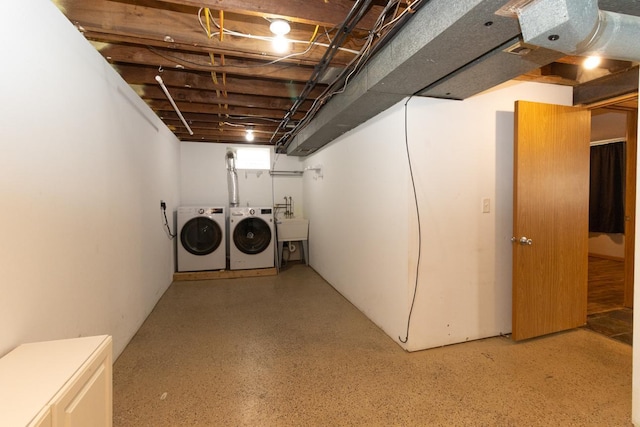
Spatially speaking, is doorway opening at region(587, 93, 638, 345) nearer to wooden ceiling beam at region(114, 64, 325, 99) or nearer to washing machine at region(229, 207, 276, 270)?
wooden ceiling beam at region(114, 64, 325, 99)

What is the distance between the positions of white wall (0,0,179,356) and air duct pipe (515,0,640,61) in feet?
6.96

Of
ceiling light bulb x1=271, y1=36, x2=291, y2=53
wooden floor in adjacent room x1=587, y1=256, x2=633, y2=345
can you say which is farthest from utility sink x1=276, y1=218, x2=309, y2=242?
wooden floor in adjacent room x1=587, y1=256, x2=633, y2=345

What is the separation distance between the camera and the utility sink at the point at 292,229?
16.9 feet

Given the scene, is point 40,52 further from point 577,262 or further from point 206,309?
point 577,262

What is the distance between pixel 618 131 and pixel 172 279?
791cm

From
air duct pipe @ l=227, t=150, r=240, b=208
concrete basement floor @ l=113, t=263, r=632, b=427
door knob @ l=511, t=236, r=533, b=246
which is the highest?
air duct pipe @ l=227, t=150, r=240, b=208

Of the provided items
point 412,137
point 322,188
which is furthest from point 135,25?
point 322,188

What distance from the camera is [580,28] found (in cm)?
112

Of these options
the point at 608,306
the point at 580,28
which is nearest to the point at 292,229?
the point at 608,306

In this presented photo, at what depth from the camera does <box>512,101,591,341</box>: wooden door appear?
7.77 ft

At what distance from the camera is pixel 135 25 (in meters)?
1.79

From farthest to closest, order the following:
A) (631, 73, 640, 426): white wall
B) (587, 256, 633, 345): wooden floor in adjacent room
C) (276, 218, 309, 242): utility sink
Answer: (276, 218, 309, 242): utility sink → (587, 256, 633, 345): wooden floor in adjacent room → (631, 73, 640, 426): white wall

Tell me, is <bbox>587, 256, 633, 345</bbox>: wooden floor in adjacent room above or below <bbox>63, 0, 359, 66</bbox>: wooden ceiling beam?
below

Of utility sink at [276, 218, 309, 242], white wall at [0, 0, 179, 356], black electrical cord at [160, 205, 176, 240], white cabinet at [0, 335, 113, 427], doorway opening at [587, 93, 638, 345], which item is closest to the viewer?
white cabinet at [0, 335, 113, 427]
